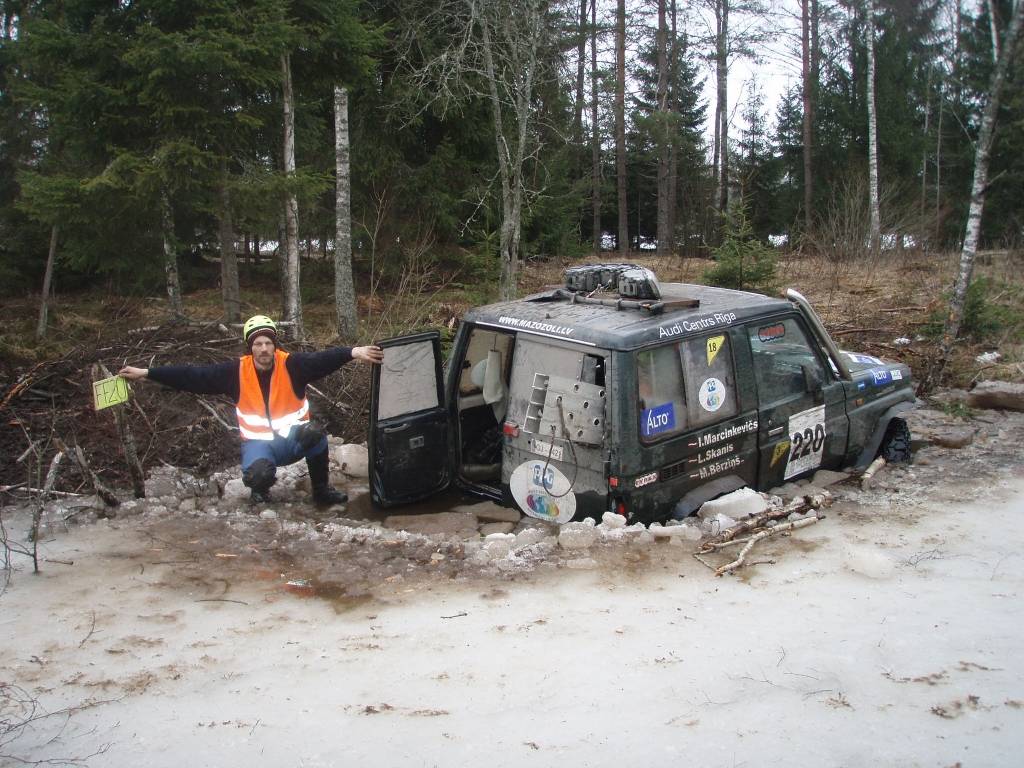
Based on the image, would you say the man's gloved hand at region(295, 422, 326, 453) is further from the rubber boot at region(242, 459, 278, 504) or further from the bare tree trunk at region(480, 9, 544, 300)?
the bare tree trunk at region(480, 9, 544, 300)

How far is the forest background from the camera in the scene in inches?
397

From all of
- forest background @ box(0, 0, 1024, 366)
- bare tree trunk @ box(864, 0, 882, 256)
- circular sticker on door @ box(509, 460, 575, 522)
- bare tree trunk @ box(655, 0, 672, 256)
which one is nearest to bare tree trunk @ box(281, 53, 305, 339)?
forest background @ box(0, 0, 1024, 366)

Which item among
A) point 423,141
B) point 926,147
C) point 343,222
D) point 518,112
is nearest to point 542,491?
point 343,222

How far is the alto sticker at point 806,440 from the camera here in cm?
605

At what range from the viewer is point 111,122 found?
404 inches

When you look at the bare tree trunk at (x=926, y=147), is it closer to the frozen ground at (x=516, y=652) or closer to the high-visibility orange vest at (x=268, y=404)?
the frozen ground at (x=516, y=652)

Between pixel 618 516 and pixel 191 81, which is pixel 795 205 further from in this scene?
pixel 618 516

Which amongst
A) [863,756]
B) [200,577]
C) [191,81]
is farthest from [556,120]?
[863,756]

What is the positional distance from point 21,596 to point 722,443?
435 centimetres

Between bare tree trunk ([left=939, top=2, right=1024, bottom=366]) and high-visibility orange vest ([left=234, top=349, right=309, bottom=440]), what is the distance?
767 cm

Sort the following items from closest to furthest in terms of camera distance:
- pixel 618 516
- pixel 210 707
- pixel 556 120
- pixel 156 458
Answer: pixel 210 707 < pixel 618 516 < pixel 156 458 < pixel 556 120

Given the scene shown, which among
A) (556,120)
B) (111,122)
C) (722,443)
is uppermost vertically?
(556,120)

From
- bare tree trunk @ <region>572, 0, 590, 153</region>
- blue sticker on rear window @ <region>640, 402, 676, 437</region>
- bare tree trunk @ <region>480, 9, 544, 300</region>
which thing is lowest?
blue sticker on rear window @ <region>640, 402, 676, 437</region>

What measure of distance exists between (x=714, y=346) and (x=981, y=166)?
649 cm
